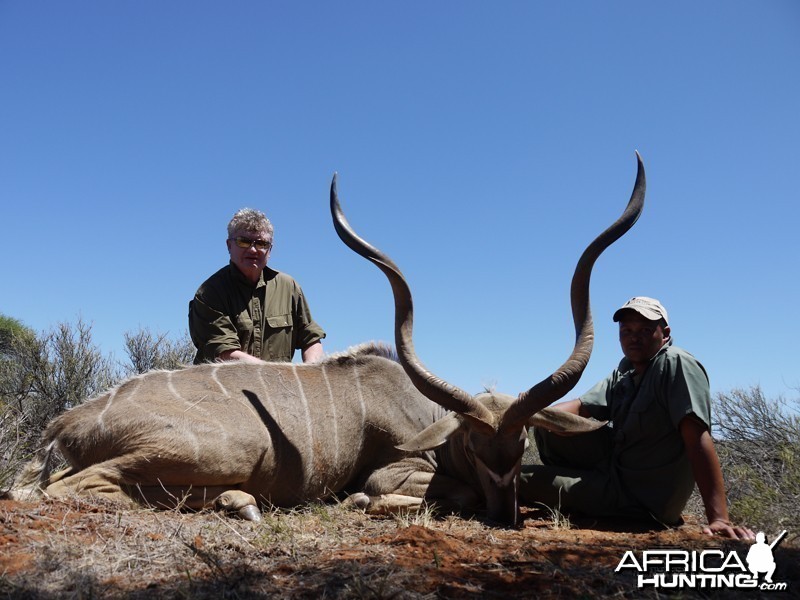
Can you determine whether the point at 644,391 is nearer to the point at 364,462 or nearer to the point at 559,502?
the point at 559,502

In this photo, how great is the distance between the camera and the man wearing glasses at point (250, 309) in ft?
14.5

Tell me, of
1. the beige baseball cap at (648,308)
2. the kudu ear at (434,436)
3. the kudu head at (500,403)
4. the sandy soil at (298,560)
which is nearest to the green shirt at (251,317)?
the kudu head at (500,403)

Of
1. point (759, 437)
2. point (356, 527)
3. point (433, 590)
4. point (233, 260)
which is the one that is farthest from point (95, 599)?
point (759, 437)

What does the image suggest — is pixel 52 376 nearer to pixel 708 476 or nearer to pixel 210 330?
pixel 210 330

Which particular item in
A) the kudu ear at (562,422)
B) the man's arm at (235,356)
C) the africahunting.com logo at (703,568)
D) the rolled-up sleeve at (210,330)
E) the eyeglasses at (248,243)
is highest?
the eyeglasses at (248,243)

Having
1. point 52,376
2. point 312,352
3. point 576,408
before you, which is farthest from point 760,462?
point 52,376

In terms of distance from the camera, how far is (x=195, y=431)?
11.0ft

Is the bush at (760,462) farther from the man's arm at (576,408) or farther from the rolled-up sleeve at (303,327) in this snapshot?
the rolled-up sleeve at (303,327)

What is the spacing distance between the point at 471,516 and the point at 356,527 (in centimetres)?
70

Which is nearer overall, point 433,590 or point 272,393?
point 433,590

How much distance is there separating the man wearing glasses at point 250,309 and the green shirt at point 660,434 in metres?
2.08

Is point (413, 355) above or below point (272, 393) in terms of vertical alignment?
above

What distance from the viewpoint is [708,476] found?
2.97 meters

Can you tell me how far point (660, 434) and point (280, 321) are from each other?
8.38ft
